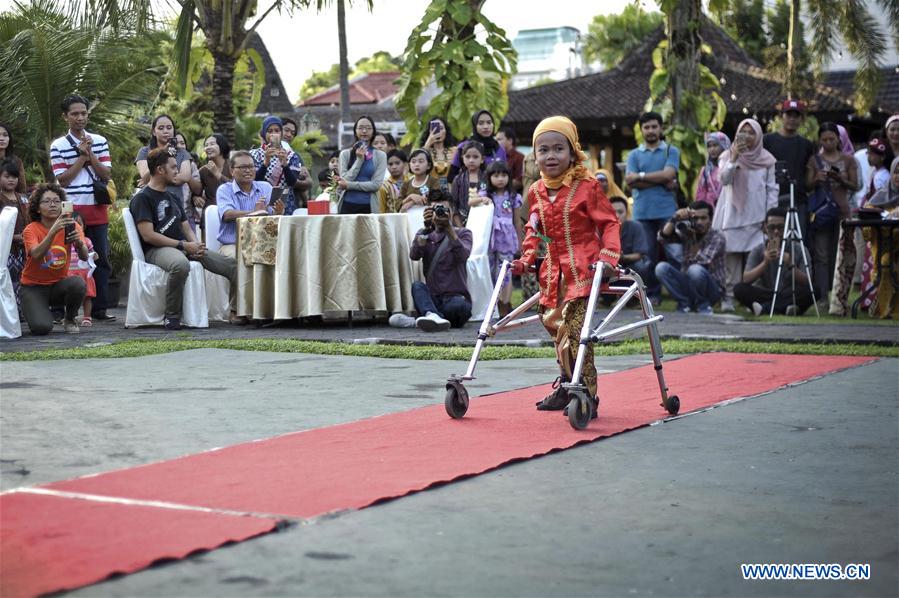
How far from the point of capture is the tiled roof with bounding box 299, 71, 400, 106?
72250 mm

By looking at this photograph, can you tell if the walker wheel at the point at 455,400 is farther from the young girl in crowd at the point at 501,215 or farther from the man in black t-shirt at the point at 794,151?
the man in black t-shirt at the point at 794,151

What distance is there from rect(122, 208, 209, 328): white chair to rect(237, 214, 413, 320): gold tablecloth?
1.85ft

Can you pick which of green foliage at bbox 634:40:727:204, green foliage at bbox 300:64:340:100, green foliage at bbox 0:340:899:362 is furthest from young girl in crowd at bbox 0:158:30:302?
green foliage at bbox 300:64:340:100

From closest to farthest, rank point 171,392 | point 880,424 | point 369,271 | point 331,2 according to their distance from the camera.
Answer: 1. point 880,424
2. point 171,392
3. point 369,271
4. point 331,2

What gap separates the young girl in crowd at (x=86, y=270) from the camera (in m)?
12.0

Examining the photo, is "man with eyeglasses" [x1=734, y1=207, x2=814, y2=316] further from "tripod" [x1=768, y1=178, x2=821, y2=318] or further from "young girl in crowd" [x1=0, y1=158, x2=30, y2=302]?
"young girl in crowd" [x1=0, y1=158, x2=30, y2=302]

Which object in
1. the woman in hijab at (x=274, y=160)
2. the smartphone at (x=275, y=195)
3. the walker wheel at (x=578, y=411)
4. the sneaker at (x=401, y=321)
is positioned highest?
the woman in hijab at (x=274, y=160)

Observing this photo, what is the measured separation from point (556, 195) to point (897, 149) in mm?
8269

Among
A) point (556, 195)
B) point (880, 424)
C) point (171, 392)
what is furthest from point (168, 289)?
point (880, 424)

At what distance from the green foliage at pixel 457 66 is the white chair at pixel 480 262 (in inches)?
121

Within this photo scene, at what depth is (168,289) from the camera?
1237 cm

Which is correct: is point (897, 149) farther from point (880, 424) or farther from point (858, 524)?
point (858, 524)

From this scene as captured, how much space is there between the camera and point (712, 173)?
49.6ft

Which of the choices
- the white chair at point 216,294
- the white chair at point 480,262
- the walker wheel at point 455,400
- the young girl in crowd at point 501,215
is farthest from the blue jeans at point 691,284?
the walker wheel at point 455,400
